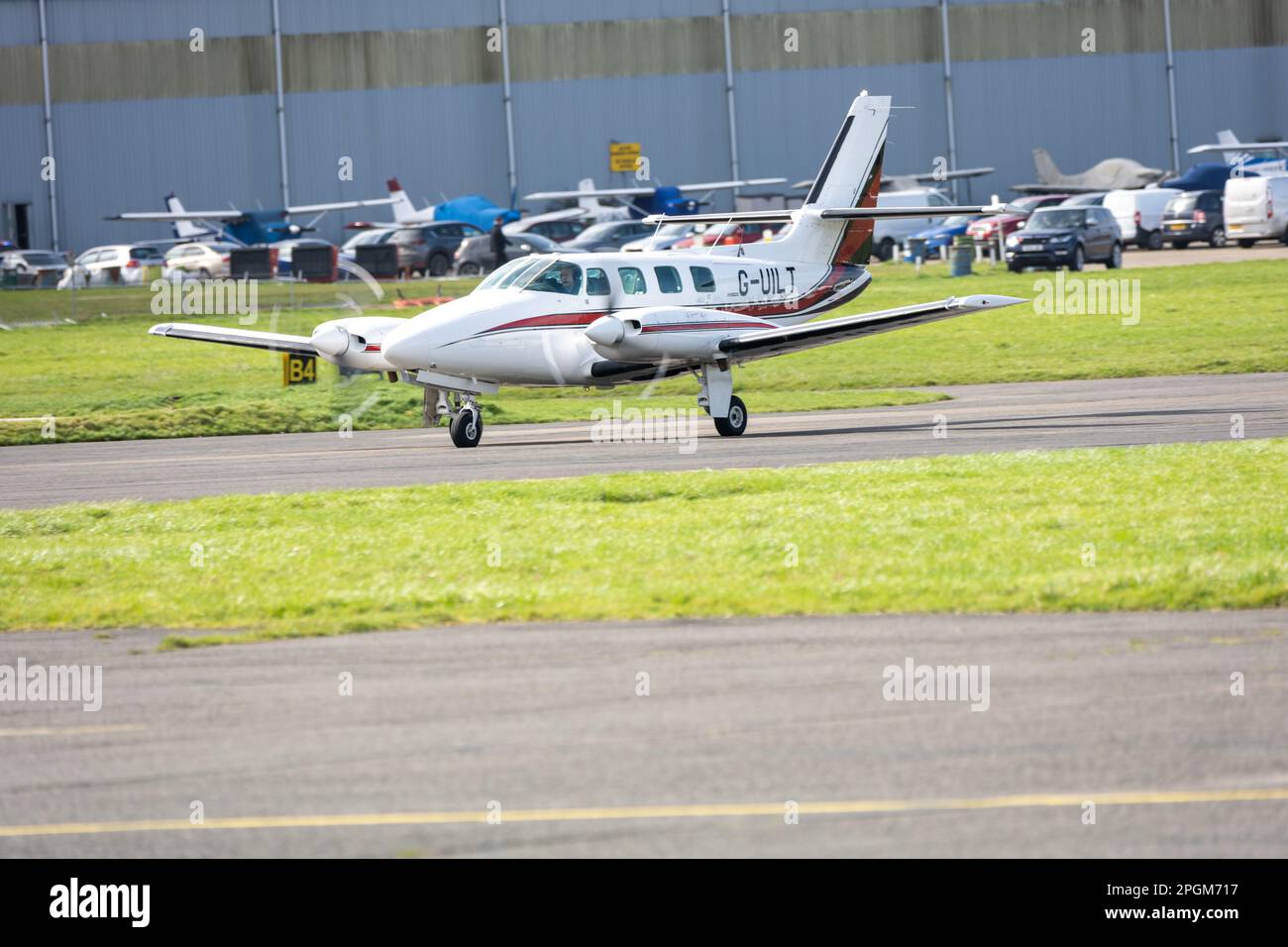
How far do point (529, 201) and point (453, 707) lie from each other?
219ft

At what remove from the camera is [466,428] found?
22.6m

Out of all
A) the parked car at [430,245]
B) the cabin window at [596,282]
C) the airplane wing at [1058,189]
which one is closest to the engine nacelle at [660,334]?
the cabin window at [596,282]

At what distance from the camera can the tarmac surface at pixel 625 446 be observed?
1892cm

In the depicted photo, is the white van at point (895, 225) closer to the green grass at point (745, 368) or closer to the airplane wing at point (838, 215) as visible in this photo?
the green grass at point (745, 368)

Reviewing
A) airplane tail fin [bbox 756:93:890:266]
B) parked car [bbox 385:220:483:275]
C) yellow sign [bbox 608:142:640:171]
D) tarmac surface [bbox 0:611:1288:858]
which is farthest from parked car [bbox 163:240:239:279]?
tarmac surface [bbox 0:611:1288:858]

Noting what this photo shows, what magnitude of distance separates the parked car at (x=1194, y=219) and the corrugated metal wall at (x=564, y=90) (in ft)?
65.0

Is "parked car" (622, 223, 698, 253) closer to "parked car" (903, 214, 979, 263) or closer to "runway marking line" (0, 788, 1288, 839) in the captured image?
"parked car" (903, 214, 979, 263)

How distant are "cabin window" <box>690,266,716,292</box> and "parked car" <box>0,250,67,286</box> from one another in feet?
136

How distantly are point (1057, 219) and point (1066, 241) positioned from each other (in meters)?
2.18

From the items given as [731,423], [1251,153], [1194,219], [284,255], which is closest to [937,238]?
[1194,219]

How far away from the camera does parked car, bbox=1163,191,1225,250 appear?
58.1m

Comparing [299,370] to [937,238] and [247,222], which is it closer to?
[937,238]

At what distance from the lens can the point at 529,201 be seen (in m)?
74.2
